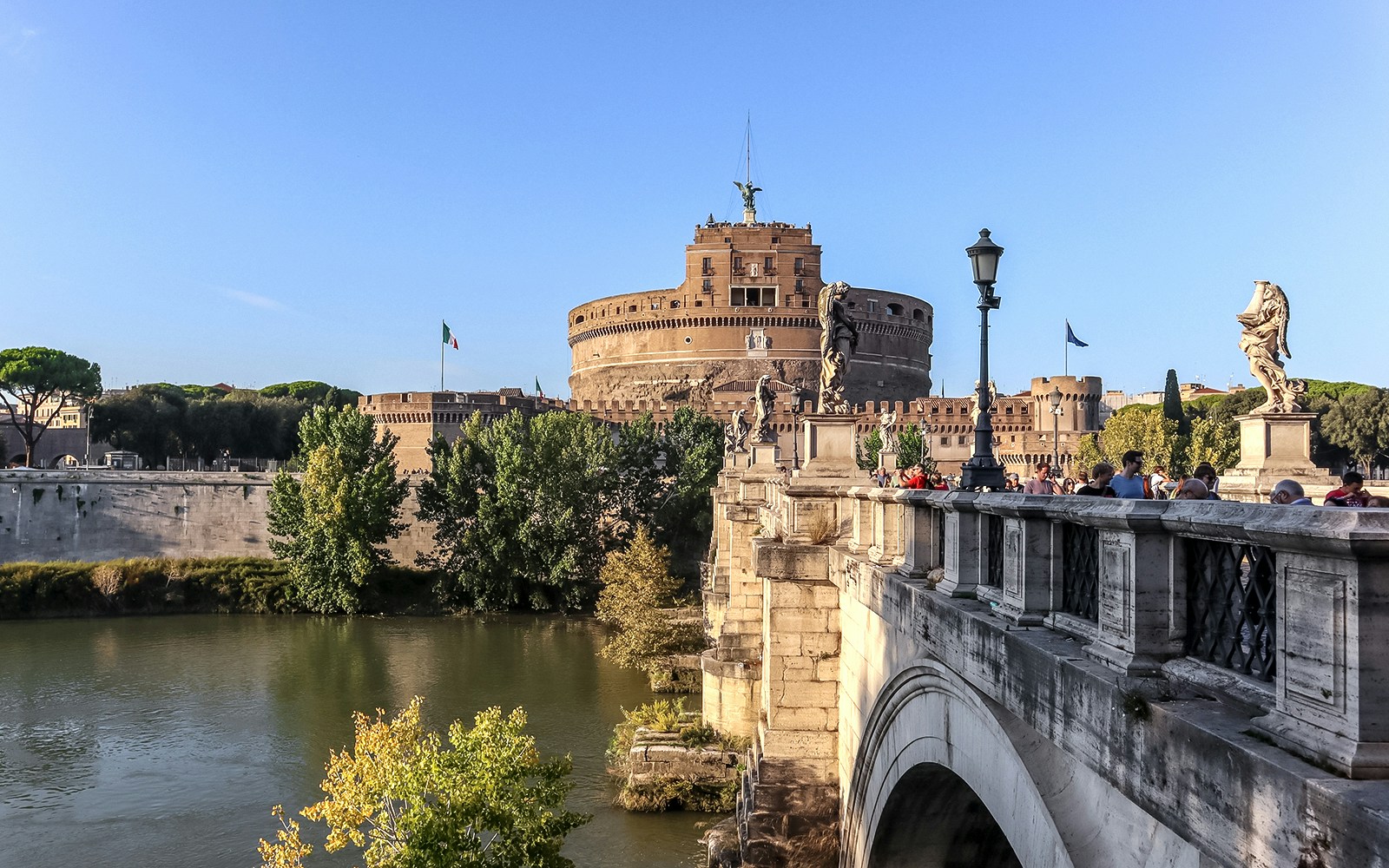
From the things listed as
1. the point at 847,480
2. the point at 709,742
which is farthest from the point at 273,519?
the point at 847,480

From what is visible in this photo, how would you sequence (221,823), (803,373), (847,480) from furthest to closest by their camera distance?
1. (803,373)
2. (221,823)
3. (847,480)

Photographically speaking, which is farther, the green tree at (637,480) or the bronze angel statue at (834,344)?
the green tree at (637,480)

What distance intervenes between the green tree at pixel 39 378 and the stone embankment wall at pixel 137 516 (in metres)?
15.7

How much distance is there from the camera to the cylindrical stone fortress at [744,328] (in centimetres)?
6116

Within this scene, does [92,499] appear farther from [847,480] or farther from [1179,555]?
[1179,555]

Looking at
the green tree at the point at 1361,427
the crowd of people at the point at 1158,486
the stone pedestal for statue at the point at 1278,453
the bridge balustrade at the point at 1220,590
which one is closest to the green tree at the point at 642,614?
the crowd of people at the point at 1158,486

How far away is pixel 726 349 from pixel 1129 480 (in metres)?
56.0

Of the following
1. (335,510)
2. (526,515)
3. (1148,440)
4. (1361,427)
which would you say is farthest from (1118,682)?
(1361,427)

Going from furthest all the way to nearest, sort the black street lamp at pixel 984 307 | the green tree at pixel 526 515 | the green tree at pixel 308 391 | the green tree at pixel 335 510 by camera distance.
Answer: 1. the green tree at pixel 308 391
2. the green tree at pixel 526 515
3. the green tree at pixel 335 510
4. the black street lamp at pixel 984 307

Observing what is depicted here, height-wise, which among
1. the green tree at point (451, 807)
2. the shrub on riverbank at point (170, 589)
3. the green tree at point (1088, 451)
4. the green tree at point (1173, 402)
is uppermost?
the green tree at point (1173, 402)

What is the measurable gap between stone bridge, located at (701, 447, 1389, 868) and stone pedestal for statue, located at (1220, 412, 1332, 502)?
3567 mm

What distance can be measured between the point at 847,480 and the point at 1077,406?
4663 cm

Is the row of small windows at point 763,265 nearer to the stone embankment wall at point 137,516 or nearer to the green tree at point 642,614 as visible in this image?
the stone embankment wall at point 137,516

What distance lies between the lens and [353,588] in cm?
3375
